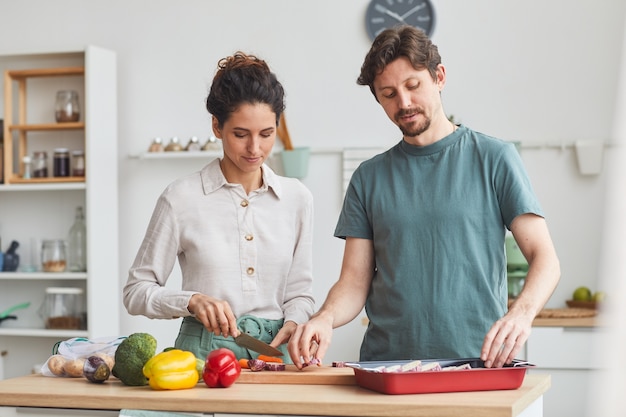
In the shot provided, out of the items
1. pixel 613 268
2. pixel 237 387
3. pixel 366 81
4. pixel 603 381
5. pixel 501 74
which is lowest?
pixel 237 387

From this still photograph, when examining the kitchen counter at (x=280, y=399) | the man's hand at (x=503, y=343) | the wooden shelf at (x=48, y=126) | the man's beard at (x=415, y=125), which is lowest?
the kitchen counter at (x=280, y=399)

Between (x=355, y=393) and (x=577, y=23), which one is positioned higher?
(x=577, y=23)

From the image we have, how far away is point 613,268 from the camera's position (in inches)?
40.7

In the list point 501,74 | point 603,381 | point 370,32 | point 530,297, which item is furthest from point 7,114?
point 603,381

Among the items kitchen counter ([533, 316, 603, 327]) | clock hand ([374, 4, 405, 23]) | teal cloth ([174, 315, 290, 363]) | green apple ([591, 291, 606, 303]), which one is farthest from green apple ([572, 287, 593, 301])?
teal cloth ([174, 315, 290, 363])

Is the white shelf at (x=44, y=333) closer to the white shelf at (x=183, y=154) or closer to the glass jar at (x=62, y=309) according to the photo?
the glass jar at (x=62, y=309)

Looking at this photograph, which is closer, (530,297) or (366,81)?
(530,297)

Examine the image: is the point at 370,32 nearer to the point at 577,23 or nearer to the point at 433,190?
the point at 577,23

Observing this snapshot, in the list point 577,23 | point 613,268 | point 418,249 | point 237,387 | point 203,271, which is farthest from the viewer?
point 577,23

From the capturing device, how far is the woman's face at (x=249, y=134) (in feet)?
7.40

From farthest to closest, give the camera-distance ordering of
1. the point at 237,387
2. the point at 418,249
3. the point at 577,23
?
1. the point at 577,23
2. the point at 418,249
3. the point at 237,387

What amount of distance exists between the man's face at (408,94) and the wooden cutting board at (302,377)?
0.59 m

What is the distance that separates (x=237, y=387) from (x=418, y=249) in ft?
1.76

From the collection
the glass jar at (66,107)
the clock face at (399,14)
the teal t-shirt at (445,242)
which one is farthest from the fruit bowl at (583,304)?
the glass jar at (66,107)
